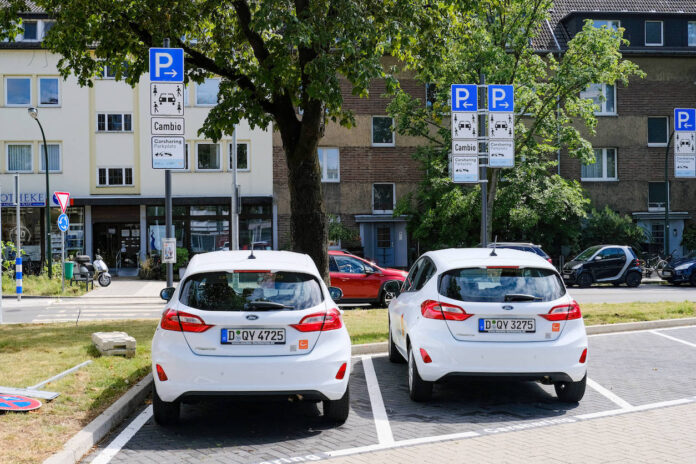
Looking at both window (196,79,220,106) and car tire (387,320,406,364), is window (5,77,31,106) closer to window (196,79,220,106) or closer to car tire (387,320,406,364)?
window (196,79,220,106)

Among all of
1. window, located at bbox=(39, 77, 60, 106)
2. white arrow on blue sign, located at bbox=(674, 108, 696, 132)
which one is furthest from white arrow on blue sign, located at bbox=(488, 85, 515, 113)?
window, located at bbox=(39, 77, 60, 106)

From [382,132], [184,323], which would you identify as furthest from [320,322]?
[382,132]

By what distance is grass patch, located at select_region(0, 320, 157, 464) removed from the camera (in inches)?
235

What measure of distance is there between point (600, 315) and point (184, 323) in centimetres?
1107

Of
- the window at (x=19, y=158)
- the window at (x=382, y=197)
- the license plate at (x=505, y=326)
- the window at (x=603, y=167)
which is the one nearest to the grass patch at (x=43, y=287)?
the window at (x=19, y=158)

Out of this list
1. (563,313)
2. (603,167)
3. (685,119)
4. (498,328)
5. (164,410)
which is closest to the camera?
(164,410)

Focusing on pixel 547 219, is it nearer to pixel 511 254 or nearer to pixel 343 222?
pixel 343 222

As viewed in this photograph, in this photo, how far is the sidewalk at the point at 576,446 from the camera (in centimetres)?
579

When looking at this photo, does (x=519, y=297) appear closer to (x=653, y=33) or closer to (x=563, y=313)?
(x=563, y=313)

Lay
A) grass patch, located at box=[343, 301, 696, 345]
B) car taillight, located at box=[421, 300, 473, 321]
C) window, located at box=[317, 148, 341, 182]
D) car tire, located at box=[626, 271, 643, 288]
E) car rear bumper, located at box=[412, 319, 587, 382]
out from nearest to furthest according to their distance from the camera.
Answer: car rear bumper, located at box=[412, 319, 587, 382]
car taillight, located at box=[421, 300, 473, 321]
grass patch, located at box=[343, 301, 696, 345]
car tire, located at box=[626, 271, 643, 288]
window, located at box=[317, 148, 341, 182]

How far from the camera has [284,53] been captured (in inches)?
573

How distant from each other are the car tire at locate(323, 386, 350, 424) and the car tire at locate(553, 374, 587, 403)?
225cm

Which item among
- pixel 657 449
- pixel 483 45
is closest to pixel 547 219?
pixel 483 45

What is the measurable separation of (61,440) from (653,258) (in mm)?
32660
